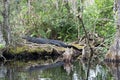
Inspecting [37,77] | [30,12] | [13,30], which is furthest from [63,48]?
[37,77]

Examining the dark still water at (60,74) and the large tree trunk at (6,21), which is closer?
the dark still water at (60,74)

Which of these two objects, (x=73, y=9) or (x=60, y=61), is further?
(x=73, y=9)

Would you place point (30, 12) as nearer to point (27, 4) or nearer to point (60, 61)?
point (27, 4)

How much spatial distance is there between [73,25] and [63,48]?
17.3 feet

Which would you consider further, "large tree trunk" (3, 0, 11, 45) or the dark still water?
"large tree trunk" (3, 0, 11, 45)

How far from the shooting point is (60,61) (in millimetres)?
22703

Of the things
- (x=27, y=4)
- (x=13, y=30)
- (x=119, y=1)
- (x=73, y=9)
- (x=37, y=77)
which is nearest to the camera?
(x=37, y=77)

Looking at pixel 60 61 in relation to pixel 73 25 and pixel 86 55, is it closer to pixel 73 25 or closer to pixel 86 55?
pixel 86 55

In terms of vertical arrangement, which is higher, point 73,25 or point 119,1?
point 119,1

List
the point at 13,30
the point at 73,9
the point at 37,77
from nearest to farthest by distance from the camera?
the point at 37,77 → the point at 13,30 → the point at 73,9

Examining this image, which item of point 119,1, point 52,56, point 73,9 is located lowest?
point 52,56

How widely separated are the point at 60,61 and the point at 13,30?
3598 millimetres

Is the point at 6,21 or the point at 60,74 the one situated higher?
the point at 6,21

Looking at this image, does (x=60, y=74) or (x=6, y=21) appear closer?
(x=60, y=74)
